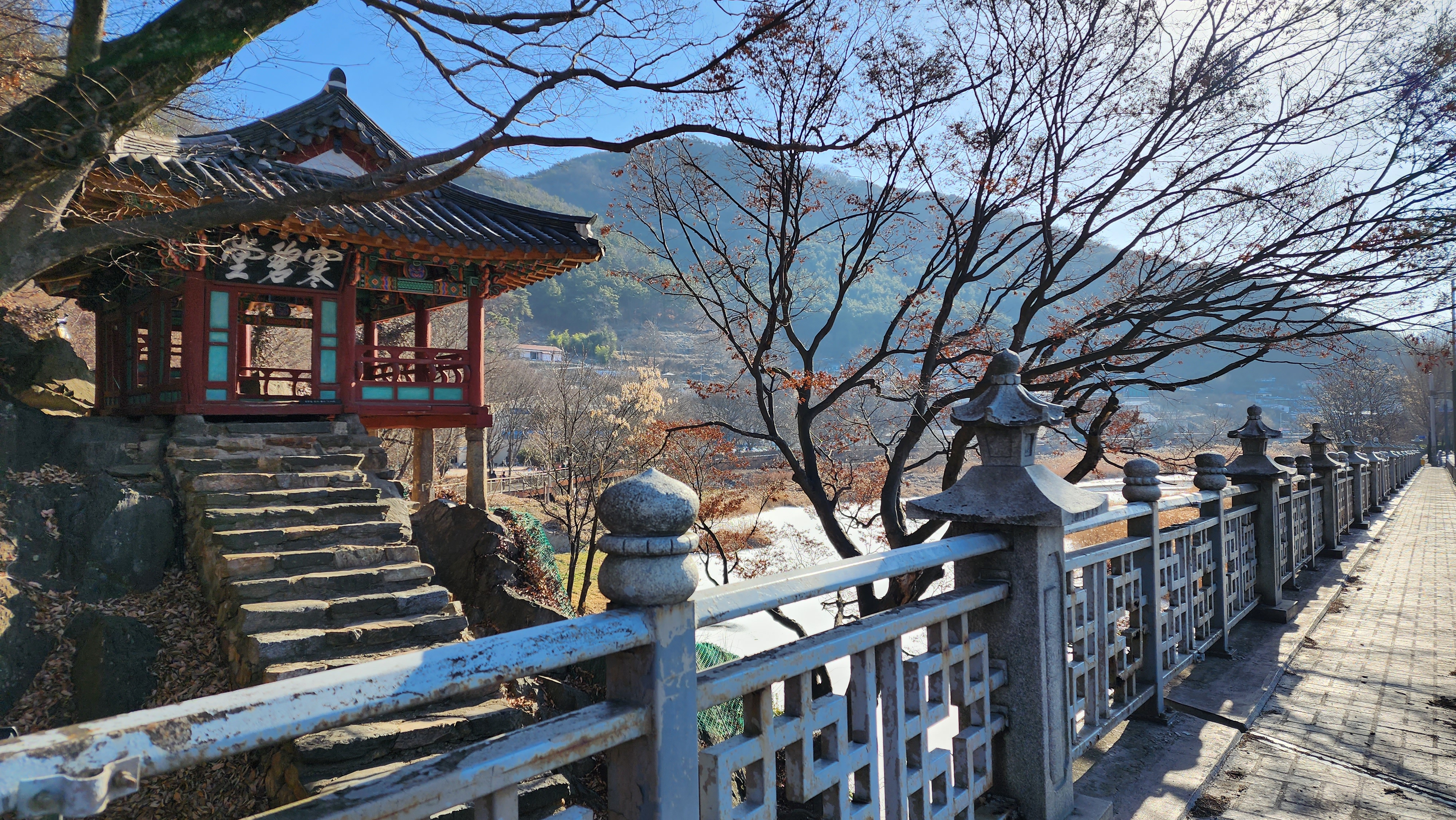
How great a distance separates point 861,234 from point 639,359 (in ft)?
166

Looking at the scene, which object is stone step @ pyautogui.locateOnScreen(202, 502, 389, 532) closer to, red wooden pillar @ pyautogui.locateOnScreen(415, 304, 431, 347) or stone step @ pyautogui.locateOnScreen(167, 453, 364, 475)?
stone step @ pyautogui.locateOnScreen(167, 453, 364, 475)

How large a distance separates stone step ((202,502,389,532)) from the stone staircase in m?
0.01

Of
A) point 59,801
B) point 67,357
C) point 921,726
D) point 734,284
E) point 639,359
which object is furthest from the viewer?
point 639,359

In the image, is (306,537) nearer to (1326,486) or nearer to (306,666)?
(306,666)

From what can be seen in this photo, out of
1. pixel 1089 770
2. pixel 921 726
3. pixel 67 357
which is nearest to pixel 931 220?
pixel 1089 770

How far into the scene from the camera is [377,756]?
190 inches

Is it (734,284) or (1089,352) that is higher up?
(734,284)

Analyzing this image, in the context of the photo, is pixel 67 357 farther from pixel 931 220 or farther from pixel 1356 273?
pixel 1356 273

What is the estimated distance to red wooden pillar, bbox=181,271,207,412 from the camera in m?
8.60

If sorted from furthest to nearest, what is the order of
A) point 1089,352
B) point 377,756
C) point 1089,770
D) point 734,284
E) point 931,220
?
point 734,284 → point 931,220 → point 1089,352 → point 377,756 → point 1089,770

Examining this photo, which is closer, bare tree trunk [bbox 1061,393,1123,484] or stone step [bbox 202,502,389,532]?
stone step [bbox 202,502,389,532]

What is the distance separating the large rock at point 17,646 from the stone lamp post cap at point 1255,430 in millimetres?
10187

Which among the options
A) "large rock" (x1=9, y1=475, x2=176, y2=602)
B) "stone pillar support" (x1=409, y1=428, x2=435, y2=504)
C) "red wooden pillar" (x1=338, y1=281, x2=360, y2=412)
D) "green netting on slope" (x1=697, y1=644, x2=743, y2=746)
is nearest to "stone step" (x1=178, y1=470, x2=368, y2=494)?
"large rock" (x1=9, y1=475, x2=176, y2=602)

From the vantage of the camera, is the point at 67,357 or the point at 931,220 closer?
the point at 931,220
